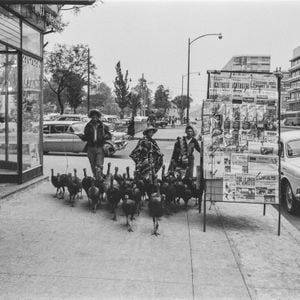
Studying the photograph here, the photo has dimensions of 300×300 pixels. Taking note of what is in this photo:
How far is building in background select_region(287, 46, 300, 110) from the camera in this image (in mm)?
109188

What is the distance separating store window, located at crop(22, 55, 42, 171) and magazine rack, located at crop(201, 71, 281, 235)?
15.1 feet

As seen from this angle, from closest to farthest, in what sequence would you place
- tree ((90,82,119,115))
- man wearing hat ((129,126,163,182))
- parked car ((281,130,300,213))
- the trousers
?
man wearing hat ((129,126,163,182)), parked car ((281,130,300,213)), the trousers, tree ((90,82,119,115))

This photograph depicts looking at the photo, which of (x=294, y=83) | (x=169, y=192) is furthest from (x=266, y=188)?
(x=294, y=83)

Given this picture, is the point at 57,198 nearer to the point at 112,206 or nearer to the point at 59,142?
the point at 112,206

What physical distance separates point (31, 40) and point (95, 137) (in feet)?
8.81

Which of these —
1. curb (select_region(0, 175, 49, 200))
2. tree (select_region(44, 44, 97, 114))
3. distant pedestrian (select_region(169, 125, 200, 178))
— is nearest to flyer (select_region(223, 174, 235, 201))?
distant pedestrian (select_region(169, 125, 200, 178))

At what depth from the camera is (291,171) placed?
26.7 ft

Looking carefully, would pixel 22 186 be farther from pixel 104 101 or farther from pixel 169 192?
pixel 104 101

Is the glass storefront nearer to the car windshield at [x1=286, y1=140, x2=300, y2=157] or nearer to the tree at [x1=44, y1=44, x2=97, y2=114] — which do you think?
the car windshield at [x1=286, y1=140, x2=300, y2=157]

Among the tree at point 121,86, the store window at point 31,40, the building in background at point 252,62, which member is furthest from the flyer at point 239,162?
the building in background at point 252,62

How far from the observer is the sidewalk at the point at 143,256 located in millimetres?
4070

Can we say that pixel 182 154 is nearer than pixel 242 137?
No

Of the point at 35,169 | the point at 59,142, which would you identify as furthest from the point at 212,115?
the point at 59,142

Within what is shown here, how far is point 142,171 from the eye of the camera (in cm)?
783
